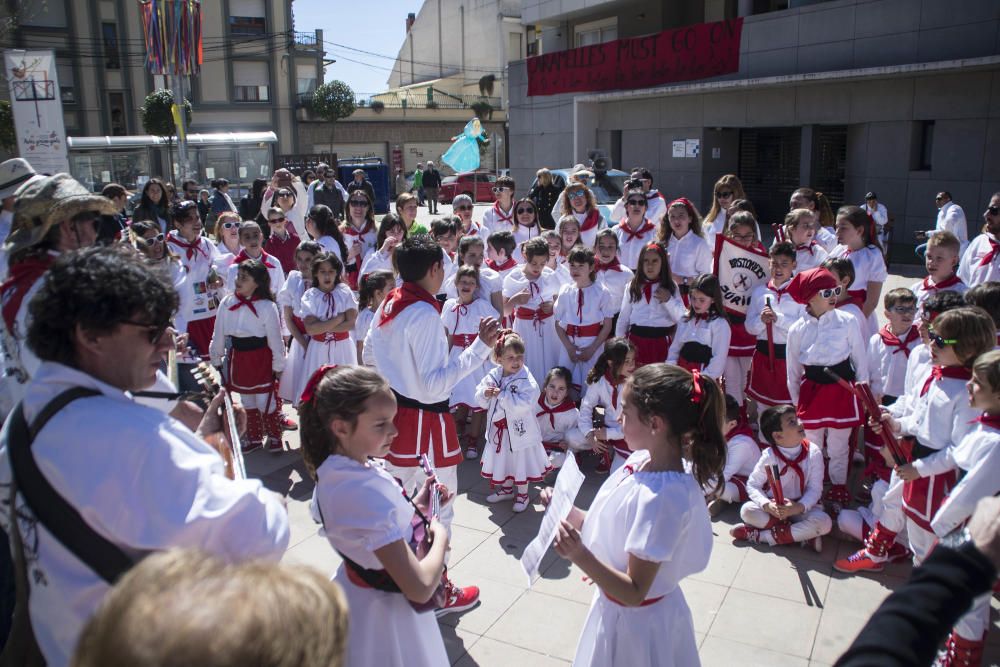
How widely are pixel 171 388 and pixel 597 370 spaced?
367cm

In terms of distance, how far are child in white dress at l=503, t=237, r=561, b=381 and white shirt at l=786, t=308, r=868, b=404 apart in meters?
2.14

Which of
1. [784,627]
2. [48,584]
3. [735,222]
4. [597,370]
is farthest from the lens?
[735,222]

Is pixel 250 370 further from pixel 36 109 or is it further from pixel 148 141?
pixel 148 141

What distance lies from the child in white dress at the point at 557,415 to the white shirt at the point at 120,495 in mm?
4325

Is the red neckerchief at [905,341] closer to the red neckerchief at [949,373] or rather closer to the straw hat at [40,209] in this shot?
the red neckerchief at [949,373]

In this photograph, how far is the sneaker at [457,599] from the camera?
3871 mm

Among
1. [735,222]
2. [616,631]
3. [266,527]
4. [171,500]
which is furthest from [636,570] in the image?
[735,222]

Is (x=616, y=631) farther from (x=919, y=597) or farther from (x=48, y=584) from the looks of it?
(x=48, y=584)

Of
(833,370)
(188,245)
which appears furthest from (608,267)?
(188,245)

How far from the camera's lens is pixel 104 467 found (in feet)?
5.01

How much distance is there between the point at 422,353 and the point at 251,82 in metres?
39.6

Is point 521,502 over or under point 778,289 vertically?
under

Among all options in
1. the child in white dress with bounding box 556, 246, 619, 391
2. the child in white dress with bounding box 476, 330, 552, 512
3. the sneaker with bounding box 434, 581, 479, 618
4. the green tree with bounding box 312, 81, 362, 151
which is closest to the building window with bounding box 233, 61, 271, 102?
the green tree with bounding box 312, 81, 362, 151

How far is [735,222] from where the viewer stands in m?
6.24
